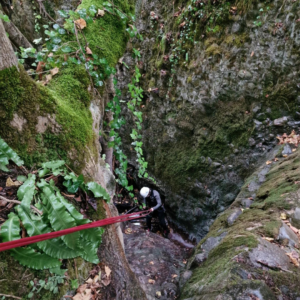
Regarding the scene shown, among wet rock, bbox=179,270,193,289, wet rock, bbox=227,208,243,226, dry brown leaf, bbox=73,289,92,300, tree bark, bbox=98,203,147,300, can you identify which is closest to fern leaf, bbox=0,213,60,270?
dry brown leaf, bbox=73,289,92,300

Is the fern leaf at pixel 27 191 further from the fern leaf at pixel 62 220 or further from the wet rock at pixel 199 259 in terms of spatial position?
the wet rock at pixel 199 259

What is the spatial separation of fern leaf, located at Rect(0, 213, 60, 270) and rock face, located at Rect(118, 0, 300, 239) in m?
4.72

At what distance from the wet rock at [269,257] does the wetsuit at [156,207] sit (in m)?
3.39

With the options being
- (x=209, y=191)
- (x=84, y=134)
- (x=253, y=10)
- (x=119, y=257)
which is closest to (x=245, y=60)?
(x=253, y=10)

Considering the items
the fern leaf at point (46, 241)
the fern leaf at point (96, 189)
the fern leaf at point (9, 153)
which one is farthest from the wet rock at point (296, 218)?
the fern leaf at point (9, 153)

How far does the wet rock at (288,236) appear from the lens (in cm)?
241

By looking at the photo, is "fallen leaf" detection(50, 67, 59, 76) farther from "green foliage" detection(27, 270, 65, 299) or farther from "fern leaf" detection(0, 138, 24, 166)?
"green foliage" detection(27, 270, 65, 299)

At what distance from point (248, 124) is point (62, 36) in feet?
14.5

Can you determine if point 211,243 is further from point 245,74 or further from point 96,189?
point 245,74

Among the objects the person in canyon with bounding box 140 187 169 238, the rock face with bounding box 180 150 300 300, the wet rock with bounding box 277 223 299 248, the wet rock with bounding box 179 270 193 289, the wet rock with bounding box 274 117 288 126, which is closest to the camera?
the rock face with bounding box 180 150 300 300

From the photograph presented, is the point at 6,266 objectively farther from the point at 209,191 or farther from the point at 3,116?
the point at 209,191

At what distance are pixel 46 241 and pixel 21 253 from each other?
0.13 metres

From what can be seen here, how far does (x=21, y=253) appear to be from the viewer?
3.85ft

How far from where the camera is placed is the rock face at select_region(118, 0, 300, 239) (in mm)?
4801
